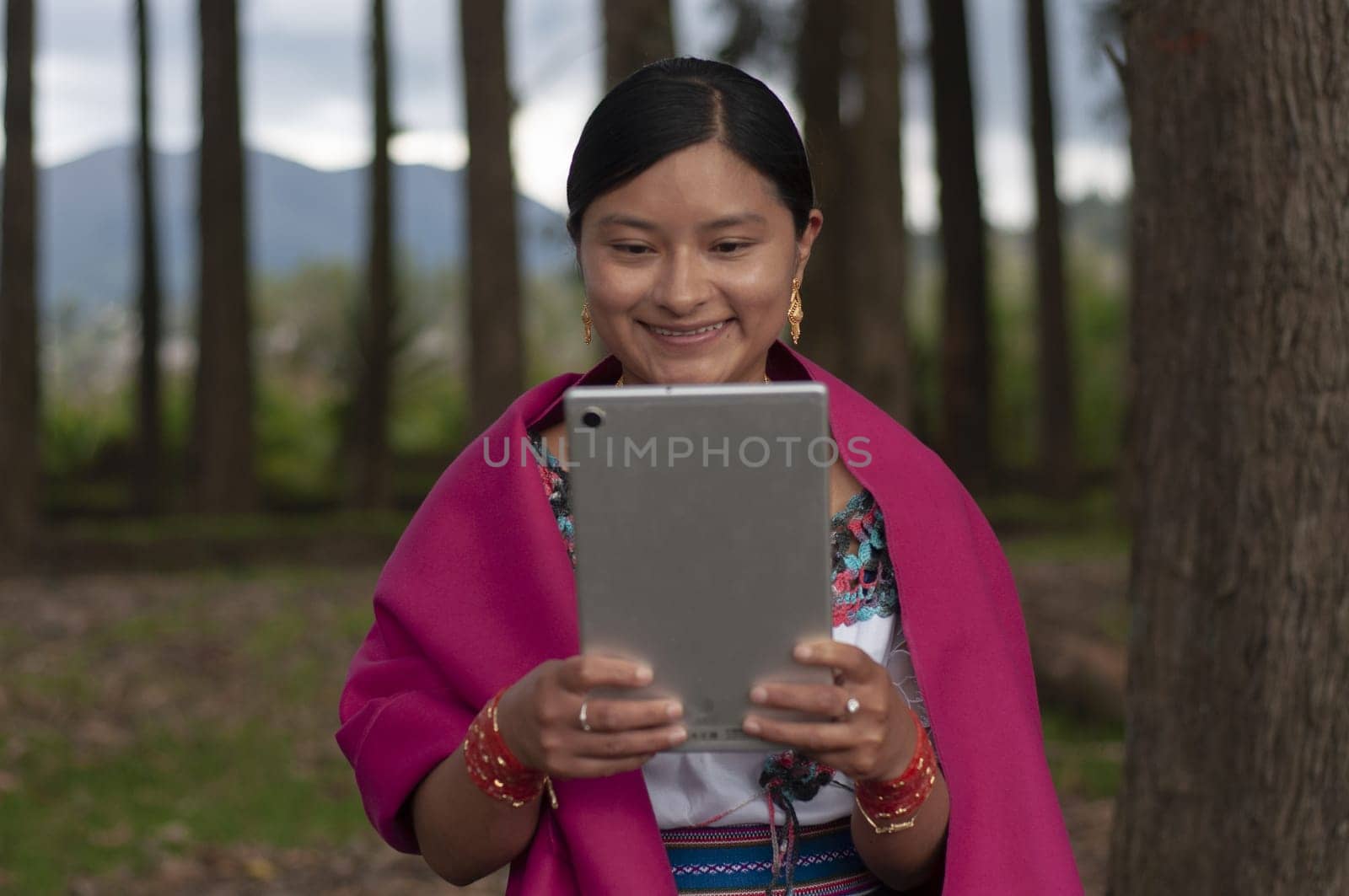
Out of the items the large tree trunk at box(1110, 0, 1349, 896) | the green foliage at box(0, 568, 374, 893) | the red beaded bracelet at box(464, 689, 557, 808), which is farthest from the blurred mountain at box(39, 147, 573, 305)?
A: the red beaded bracelet at box(464, 689, 557, 808)

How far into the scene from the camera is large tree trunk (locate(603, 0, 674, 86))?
26.7ft

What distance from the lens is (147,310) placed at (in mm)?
16703

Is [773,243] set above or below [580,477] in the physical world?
above

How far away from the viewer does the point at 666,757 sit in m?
2.07

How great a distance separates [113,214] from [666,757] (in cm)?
1974

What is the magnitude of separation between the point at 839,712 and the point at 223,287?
1315 centimetres

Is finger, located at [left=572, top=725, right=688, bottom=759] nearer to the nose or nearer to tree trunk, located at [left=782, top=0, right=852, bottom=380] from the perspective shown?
the nose

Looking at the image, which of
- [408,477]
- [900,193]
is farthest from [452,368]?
[900,193]

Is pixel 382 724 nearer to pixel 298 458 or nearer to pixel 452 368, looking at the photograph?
pixel 298 458

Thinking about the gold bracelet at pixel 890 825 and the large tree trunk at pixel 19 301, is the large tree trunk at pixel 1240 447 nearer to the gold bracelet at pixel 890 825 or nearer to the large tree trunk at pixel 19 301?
the gold bracelet at pixel 890 825

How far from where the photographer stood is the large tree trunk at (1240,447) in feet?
10.0

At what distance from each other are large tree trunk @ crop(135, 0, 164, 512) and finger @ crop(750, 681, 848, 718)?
15863 mm

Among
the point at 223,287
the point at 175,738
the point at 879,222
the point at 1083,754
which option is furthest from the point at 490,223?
the point at 1083,754

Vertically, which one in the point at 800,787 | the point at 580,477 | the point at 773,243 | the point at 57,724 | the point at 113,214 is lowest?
the point at 57,724
